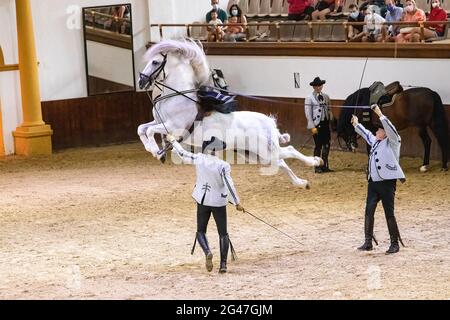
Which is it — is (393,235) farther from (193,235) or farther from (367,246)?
(193,235)

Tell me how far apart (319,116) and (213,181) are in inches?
245

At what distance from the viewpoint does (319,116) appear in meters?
15.4

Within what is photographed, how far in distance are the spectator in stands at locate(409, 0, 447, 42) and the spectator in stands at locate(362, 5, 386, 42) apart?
0.61 metres

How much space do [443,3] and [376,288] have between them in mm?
10392

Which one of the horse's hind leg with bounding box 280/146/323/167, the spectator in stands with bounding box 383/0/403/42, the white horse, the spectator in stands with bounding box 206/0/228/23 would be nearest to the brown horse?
the spectator in stands with bounding box 383/0/403/42

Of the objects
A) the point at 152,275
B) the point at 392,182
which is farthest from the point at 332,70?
the point at 152,275

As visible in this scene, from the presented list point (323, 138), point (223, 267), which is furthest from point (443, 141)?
point (223, 267)

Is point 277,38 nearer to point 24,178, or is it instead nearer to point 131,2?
point 131,2

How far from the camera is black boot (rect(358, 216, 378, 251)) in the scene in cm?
1034

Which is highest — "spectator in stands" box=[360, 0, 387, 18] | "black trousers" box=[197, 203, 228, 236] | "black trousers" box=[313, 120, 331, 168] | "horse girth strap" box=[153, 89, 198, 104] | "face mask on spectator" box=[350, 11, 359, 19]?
"spectator in stands" box=[360, 0, 387, 18]

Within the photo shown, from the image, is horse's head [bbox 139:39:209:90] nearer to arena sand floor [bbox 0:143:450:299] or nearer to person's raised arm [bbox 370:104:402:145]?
arena sand floor [bbox 0:143:450:299]

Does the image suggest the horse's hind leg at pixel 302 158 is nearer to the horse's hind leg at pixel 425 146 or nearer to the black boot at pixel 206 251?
the black boot at pixel 206 251

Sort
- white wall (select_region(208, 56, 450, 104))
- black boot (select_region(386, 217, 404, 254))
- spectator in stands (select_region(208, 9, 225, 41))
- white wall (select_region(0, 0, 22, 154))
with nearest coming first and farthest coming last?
black boot (select_region(386, 217, 404, 254))
white wall (select_region(208, 56, 450, 104))
white wall (select_region(0, 0, 22, 154))
spectator in stands (select_region(208, 9, 225, 41))

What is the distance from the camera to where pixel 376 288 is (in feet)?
29.2
